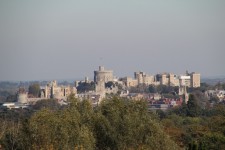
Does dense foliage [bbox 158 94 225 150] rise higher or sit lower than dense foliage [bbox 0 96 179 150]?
lower

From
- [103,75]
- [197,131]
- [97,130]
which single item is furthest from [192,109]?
[103,75]

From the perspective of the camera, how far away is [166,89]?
10156 cm

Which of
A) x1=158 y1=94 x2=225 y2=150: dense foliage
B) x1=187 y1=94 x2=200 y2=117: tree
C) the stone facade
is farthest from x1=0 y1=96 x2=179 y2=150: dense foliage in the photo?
the stone facade

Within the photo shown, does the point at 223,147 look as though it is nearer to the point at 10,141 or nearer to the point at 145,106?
the point at 145,106

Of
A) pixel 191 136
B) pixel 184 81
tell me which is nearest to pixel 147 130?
pixel 191 136

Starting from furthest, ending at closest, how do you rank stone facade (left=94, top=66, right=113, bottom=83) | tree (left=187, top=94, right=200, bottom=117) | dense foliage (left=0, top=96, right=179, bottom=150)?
stone facade (left=94, top=66, right=113, bottom=83)
tree (left=187, top=94, right=200, bottom=117)
dense foliage (left=0, top=96, right=179, bottom=150)

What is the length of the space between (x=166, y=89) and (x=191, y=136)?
233 ft

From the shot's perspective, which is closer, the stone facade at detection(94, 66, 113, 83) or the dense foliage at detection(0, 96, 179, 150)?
the dense foliage at detection(0, 96, 179, 150)

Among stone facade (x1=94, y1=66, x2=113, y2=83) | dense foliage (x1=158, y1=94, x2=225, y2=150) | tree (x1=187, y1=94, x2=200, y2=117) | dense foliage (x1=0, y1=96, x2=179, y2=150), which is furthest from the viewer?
stone facade (x1=94, y1=66, x2=113, y2=83)

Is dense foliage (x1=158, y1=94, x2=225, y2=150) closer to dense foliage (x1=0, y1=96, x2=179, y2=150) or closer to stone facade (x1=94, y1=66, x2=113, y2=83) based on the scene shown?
dense foliage (x1=0, y1=96, x2=179, y2=150)

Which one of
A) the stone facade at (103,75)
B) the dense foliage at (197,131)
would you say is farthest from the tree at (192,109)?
the stone facade at (103,75)

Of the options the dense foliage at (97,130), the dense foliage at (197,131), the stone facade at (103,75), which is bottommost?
the dense foliage at (197,131)

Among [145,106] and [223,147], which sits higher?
[145,106]

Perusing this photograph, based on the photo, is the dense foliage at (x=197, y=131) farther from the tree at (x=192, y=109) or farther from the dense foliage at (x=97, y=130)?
the dense foliage at (x=97, y=130)
